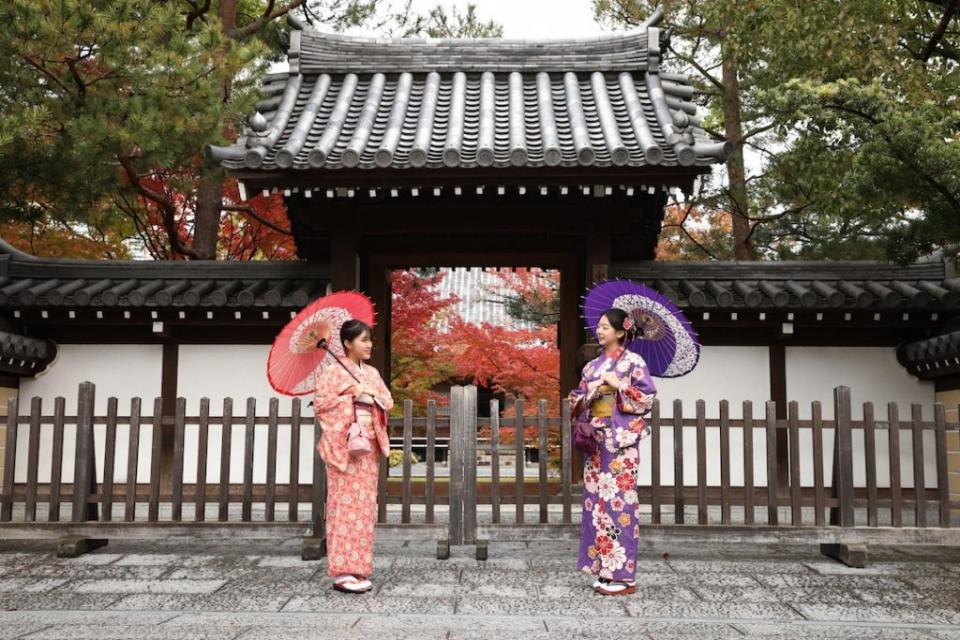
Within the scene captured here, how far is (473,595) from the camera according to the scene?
4.87 m

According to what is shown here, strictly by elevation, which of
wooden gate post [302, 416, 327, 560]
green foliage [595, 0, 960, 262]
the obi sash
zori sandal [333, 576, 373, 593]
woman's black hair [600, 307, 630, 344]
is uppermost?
green foliage [595, 0, 960, 262]

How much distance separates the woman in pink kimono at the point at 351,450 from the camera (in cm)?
502

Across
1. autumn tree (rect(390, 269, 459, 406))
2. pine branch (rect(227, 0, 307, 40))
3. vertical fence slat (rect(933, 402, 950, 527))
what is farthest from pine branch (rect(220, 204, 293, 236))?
vertical fence slat (rect(933, 402, 950, 527))

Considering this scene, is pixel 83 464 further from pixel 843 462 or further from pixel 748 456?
pixel 843 462

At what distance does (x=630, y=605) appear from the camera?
4656mm

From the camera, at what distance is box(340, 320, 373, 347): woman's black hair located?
522cm

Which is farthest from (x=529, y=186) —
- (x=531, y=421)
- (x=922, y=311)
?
(x=922, y=311)

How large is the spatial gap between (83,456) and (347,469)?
254 cm

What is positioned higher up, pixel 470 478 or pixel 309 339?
pixel 309 339

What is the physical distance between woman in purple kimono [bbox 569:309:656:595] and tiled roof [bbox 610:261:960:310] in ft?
13.0

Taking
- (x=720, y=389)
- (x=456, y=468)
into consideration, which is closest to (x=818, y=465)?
(x=456, y=468)

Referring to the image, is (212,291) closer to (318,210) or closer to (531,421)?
(318,210)

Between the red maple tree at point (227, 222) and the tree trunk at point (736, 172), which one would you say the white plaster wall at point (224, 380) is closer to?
the red maple tree at point (227, 222)

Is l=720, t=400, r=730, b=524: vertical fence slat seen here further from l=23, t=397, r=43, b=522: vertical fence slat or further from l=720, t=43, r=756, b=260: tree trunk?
l=720, t=43, r=756, b=260: tree trunk
